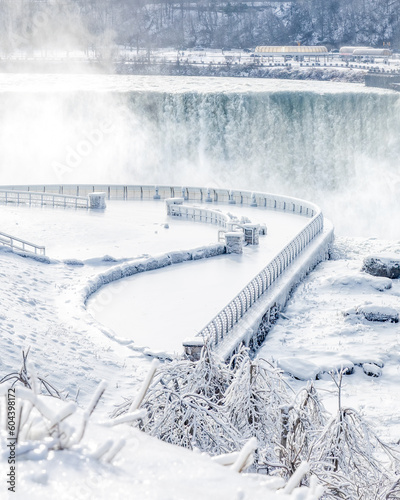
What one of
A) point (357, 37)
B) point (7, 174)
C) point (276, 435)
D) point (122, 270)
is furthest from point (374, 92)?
point (357, 37)

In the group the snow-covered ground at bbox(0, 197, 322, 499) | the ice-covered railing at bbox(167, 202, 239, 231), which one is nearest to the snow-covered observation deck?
the snow-covered ground at bbox(0, 197, 322, 499)

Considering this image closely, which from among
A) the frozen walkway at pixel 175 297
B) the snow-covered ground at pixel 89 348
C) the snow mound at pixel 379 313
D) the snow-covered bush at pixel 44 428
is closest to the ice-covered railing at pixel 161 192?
the snow-covered ground at pixel 89 348

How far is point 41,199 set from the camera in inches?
1433

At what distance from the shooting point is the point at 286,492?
3.86 meters

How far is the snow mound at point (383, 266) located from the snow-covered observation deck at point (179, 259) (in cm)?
193

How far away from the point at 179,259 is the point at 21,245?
5134 millimetres

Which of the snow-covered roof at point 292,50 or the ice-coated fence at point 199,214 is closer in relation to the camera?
the ice-coated fence at point 199,214

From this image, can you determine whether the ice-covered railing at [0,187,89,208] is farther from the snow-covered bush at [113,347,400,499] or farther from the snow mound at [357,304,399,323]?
the snow-covered bush at [113,347,400,499]

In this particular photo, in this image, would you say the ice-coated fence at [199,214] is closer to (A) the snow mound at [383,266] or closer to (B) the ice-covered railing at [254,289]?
(B) the ice-covered railing at [254,289]

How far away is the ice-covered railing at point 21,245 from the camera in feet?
84.7

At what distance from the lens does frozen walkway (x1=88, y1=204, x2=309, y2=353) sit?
63.6 feet

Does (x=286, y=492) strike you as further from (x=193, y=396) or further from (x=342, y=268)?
(x=342, y=268)

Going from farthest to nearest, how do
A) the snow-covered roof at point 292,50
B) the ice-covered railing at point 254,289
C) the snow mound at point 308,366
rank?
the snow-covered roof at point 292,50
the snow mound at point 308,366
the ice-covered railing at point 254,289

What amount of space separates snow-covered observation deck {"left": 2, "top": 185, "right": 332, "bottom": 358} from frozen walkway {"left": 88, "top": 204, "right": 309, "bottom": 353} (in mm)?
24
